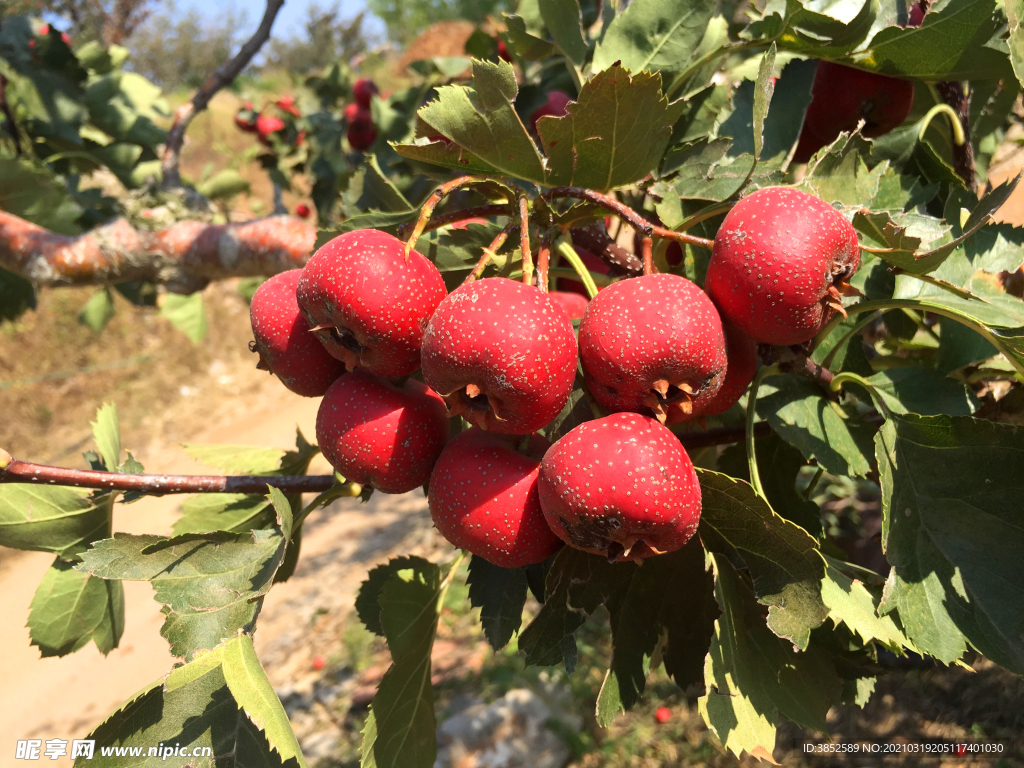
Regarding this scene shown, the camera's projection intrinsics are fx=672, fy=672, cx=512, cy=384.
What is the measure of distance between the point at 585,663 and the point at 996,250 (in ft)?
10.1

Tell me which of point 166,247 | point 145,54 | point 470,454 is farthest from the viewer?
point 145,54

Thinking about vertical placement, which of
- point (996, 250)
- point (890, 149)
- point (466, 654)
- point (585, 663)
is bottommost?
point (466, 654)

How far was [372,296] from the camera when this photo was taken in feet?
2.65

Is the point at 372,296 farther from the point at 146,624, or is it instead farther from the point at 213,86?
the point at 146,624

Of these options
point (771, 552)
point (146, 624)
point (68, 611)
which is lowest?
point (146, 624)

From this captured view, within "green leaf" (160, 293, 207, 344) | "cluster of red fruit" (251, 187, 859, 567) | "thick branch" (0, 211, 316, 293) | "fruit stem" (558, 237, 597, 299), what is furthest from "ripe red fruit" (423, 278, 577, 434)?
"green leaf" (160, 293, 207, 344)

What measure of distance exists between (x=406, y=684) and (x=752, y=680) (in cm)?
58

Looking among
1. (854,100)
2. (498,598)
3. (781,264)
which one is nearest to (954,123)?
(854,100)

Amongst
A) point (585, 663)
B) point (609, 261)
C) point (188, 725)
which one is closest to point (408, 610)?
point (188, 725)

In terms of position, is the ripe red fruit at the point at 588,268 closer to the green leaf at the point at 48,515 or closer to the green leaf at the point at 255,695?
the green leaf at the point at 255,695

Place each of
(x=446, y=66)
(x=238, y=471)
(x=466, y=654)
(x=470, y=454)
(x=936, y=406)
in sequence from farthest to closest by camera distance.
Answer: (x=466, y=654) → (x=446, y=66) → (x=238, y=471) → (x=936, y=406) → (x=470, y=454)

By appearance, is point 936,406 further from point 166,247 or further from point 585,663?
point 585,663

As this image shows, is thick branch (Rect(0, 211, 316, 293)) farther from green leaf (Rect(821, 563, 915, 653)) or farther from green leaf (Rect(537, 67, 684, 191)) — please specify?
green leaf (Rect(821, 563, 915, 653))

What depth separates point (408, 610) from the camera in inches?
50.0
